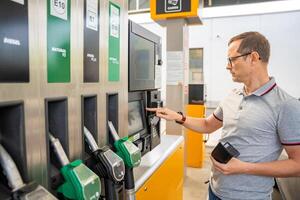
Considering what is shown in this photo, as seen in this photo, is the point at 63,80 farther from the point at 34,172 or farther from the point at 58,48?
the point at 34,172

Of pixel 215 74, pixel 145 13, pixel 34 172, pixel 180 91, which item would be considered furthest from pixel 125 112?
pixel 215 74

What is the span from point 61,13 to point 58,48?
0.32ft

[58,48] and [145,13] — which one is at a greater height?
[145,13]

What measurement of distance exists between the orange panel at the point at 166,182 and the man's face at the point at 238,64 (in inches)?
26.4

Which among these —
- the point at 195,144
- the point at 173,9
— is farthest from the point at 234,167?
the point at 195,144

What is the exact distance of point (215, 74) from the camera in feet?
18.4

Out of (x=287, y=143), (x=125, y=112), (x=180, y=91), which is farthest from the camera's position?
(x=180, y=91)

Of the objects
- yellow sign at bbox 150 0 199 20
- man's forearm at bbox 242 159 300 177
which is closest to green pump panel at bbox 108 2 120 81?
man's forearm at bbox 242 159 300 177

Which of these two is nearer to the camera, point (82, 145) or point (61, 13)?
point (61, 13)

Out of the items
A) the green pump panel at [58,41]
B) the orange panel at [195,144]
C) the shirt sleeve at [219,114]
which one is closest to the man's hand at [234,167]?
the shirt sleeve at [219,114]

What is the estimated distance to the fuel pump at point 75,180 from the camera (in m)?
0.67

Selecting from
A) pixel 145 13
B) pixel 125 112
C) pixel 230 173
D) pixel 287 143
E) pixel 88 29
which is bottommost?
pixel 230 173

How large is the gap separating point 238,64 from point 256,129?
361mm

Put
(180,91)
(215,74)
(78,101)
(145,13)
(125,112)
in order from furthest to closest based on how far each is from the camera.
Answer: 1. (215,74)
2. (145,13)
3. (180,91)
4. (125,112)
5. (78,101)
